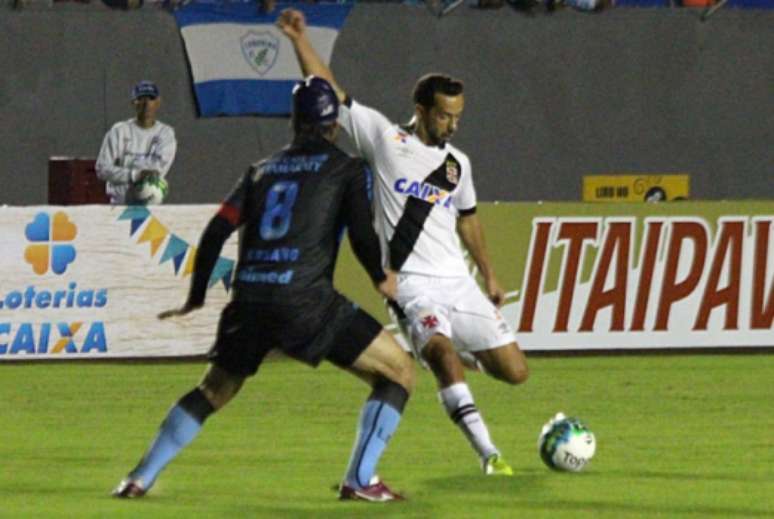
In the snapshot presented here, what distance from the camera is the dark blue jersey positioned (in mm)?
9164

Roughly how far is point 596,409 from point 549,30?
461 inches

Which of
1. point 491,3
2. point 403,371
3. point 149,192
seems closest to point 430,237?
point 403,371

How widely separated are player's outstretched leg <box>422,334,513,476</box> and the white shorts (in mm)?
88

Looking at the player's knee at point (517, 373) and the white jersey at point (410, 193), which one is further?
the player's knee at point (517, 373)

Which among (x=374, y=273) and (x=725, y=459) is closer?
(x=374, y=273)

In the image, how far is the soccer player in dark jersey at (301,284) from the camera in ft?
30.1

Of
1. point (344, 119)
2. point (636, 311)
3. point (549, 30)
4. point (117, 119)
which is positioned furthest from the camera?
point (549, 30)

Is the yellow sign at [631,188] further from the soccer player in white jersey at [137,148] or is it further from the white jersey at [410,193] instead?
the white jersey at [410,193]

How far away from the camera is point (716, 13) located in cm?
2573

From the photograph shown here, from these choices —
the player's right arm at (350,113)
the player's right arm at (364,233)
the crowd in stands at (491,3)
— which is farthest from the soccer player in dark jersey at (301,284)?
the crowd in stands at (491,3)

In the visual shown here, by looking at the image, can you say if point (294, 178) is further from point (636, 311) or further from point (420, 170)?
point (636, 311)

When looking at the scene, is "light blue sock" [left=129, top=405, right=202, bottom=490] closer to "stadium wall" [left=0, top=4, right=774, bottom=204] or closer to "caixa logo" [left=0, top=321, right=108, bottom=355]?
"caixa logo" [left=0, top=321, right=108, bottom=355]

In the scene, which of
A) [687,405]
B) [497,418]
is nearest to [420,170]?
[497,418]

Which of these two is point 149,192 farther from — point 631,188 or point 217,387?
point 217,387
